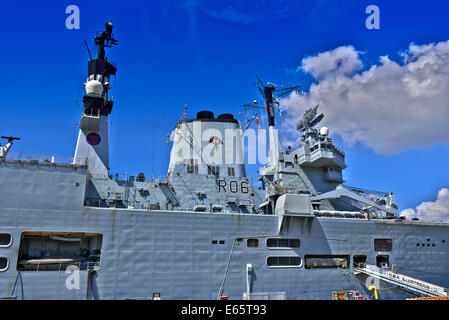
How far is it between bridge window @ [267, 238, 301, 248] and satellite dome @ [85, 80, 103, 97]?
1250cm

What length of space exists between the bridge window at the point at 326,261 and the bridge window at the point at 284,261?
619mm

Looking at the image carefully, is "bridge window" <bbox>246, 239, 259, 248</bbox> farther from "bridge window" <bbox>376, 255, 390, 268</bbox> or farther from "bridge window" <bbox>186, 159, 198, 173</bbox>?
"bridge window" <bbox>376, 255, 390, 268</bbox>

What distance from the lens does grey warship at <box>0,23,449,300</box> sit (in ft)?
44.8

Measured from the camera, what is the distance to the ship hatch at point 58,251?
13.4 meters

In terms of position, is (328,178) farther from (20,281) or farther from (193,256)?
(20,281)

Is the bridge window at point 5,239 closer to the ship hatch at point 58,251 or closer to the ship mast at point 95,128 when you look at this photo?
the ship hatch at point 58,251

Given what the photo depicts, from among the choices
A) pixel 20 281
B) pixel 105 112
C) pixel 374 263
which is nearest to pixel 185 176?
pixel 105 112

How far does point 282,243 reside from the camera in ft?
54.9

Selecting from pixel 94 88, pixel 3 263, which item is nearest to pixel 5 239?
pixel 3 263

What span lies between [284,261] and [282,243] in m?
0.89

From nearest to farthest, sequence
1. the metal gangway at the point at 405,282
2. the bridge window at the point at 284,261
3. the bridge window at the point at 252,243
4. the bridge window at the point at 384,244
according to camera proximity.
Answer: the metal gangway at the point at 405,282 → the bridge window at the point at 252,243 → the bridge window at the point at 284,261 → the bridge window at the point at 384,244

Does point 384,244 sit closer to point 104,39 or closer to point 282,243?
point 282,243

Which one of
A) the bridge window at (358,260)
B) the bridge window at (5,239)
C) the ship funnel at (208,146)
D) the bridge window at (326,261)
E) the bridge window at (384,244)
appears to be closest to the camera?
the bridge window at (5,239)

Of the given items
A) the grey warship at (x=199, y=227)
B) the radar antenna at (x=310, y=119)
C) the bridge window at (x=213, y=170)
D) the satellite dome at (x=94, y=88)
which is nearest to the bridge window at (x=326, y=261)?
the grey warship at (x=199, y=227)
